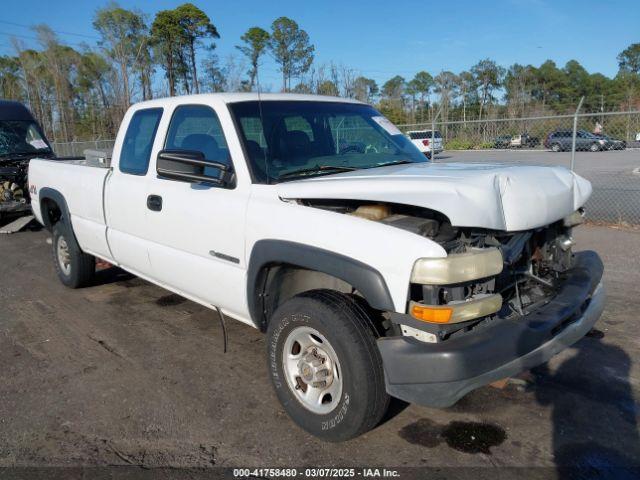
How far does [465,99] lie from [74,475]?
58.1 metres

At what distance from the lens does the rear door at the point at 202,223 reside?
3.35 meters

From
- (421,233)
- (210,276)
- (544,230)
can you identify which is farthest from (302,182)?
(544,230)

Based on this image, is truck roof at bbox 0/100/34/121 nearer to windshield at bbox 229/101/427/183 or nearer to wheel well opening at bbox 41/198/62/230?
wheel well opening at bbox 41/198/62/230

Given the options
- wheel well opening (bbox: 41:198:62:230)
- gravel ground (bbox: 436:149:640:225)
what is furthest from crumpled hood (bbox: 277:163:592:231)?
wheel well opening (bbox: 41:198:62:230)

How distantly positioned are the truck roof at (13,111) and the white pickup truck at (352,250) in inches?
310

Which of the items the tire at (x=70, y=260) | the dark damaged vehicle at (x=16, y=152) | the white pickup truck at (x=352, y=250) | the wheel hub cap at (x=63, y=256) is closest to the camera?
the white pickup truck at (x=352, y=250)

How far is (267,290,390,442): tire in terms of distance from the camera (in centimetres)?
256

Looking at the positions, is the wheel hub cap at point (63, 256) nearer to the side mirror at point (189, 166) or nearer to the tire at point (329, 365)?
the side mirror at point (189, 166)

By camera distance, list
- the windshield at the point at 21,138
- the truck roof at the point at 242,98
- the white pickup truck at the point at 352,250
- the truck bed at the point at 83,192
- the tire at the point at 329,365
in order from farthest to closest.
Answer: the windshield at the point at 21,138 → the truck bed at the point at 83,192 → the truck roof at the point at 242,98 → the tire at the point at 329,365 → the white pickup truck at the point at 352,250

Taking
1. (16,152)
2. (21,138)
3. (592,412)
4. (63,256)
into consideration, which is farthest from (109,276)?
(21,138)

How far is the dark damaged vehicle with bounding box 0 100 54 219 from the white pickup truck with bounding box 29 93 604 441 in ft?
21.9

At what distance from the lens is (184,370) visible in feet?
12.5

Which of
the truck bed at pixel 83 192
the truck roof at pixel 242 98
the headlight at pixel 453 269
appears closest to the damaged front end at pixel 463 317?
the headlight at pixel 453 269

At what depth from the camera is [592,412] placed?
3105mm
